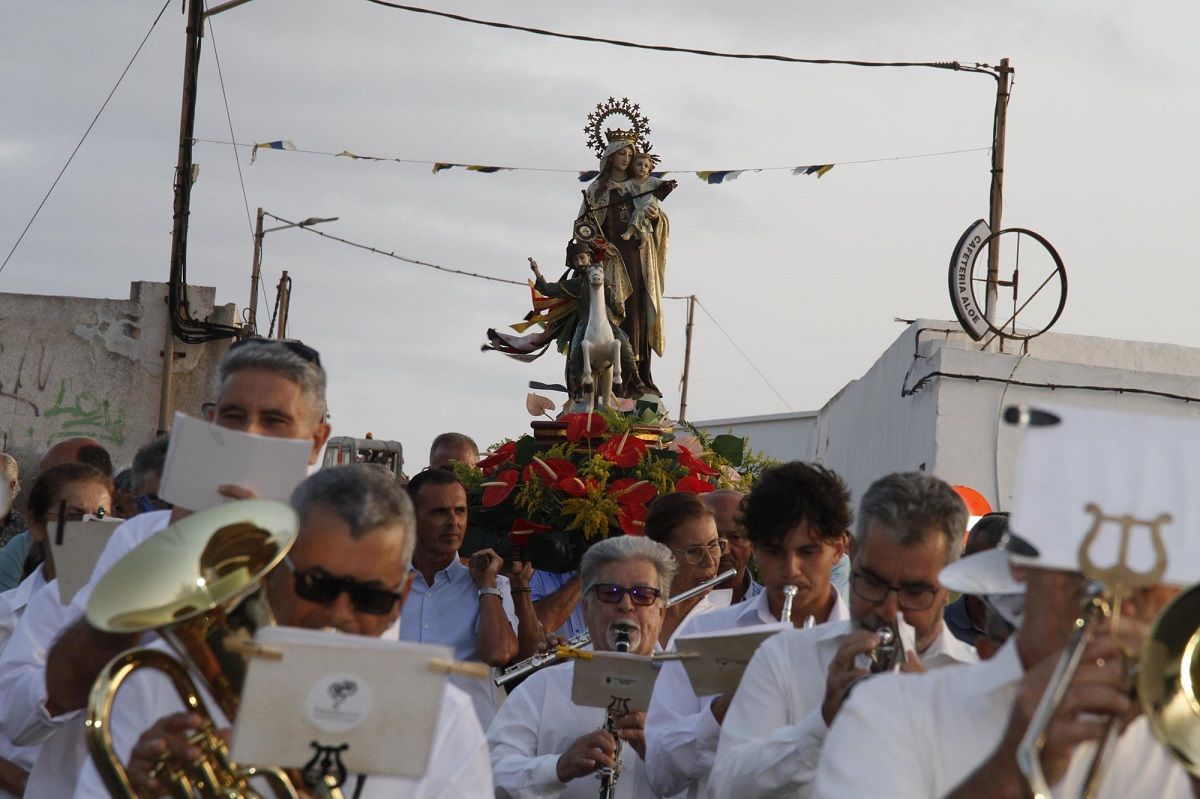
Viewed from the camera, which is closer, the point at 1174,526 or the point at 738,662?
the point at 1174,526

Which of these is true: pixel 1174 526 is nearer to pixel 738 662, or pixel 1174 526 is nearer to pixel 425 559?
pixel 738 662

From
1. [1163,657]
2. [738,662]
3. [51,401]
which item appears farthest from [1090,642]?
Answer: [51,401]

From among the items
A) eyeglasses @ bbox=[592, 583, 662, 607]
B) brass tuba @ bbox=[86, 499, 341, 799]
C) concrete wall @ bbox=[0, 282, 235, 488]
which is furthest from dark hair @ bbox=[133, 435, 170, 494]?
concrete wall @ bbox=[0, 282, 235, 488]

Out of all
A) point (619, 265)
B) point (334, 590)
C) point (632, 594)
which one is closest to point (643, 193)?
point (619, 265)

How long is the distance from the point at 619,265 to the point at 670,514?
5769mm

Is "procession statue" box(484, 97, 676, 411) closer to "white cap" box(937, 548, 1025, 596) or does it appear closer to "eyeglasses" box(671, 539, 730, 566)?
"eyeglasses" box(671, 539, 730, 566)

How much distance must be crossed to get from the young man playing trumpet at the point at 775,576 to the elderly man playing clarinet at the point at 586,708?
0.27 metres

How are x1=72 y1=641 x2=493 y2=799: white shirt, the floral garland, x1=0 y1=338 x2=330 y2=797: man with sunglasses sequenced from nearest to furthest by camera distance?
x1=72 y1=641 x2=493 y2=799: white shirt < x1=0 y1=338 x2=330 y2=797: man with sunglasses < the floral garland

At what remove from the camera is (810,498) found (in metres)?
4.32

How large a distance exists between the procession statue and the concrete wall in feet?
25.2

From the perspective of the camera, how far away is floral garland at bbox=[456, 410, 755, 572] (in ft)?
24.0

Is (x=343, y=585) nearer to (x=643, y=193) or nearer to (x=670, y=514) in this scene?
(x=670, y=514)

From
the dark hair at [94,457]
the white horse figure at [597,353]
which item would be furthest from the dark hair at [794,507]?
the white horse figure at [597,353]

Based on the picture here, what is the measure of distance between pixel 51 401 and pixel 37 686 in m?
14.8
